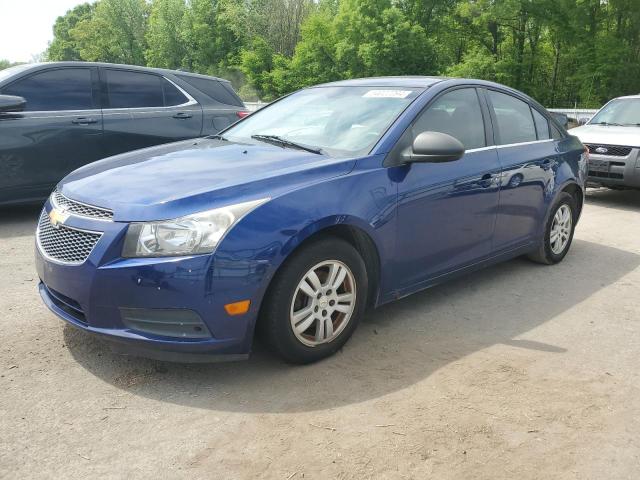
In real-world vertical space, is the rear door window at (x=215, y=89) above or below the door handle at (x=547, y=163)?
above

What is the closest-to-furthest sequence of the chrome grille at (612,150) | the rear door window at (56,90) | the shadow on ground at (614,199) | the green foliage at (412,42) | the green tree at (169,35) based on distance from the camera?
the rear door window at (56,90) < the chrome grille at (612,150) < the shadow on ground at (614,199) < the green foliage at (412,42) < the green tree at (169,35)

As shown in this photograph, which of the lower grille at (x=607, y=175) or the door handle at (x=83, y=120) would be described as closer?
the door handle at (x=83, y=120)

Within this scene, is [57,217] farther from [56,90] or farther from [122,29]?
[122,29]

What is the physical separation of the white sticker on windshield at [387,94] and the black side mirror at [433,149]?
0.53 m

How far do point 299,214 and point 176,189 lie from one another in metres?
0.64

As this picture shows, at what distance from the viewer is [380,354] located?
344 cm

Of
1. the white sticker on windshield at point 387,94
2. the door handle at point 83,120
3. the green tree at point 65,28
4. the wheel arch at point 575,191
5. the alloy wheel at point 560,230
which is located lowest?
the alloy wheel at point 560,230

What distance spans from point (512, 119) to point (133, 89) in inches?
172

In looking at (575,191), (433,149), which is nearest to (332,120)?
(433,149)

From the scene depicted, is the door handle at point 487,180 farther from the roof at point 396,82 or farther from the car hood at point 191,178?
the car hood at point 191,178

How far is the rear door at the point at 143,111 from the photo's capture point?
6.61 m

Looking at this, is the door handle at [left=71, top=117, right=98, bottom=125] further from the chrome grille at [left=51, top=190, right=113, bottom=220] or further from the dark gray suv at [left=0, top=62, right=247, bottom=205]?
the chrome grille at [left=51, top=190, right=113, bottom=220]

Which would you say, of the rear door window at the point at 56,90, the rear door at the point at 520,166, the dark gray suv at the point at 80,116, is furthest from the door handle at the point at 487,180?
the rear door window at the point at 56,90

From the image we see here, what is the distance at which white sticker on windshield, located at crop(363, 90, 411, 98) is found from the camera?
3.97 metres
